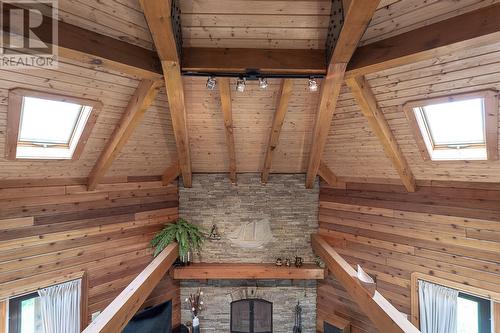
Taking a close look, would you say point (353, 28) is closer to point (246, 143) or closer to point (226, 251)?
point (246, 143)

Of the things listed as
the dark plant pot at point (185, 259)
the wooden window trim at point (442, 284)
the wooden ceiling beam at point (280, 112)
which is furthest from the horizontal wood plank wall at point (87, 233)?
the wooden window trim at point (442, 284)

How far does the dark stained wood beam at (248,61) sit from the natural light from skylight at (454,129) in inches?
55.2

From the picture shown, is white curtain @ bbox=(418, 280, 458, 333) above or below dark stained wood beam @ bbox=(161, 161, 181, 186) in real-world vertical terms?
below

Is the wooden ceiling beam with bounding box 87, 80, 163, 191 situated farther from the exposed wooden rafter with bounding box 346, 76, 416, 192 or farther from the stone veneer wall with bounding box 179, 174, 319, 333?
the exposed wooden rafter with bounding box 346, 76, 416, 192

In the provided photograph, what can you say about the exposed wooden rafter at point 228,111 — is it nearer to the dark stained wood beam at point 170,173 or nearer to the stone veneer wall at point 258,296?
the dark stained wood beam at point 170,173

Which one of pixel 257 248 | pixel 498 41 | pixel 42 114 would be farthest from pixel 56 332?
pixel 498 41

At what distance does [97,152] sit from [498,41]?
4.49m

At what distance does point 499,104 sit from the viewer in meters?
2.59

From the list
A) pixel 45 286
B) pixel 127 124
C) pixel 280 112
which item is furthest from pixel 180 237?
pixel 280 112

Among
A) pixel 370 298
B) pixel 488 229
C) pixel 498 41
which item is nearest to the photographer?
pixel 498 41

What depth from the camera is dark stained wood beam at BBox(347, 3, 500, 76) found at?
1995 mm

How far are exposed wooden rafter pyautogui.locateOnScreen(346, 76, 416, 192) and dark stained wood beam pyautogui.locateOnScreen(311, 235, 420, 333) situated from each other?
1622mm

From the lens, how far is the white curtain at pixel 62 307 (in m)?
3.54

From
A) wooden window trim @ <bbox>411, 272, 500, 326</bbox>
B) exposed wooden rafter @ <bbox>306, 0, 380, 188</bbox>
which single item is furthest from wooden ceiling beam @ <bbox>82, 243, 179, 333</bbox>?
wooden window trim @ <bbox>411, 272, 500, 326</bbox>
